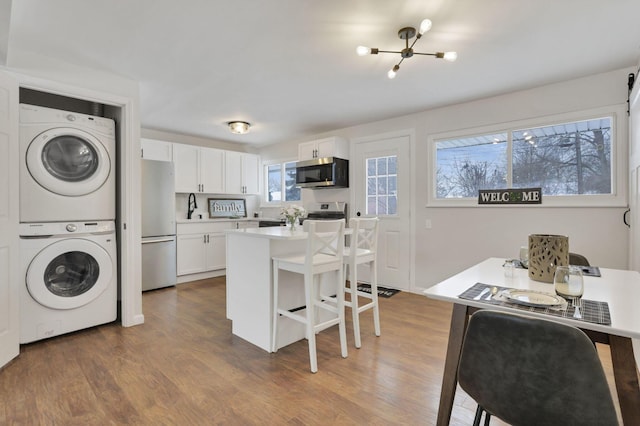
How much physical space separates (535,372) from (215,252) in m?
4.89

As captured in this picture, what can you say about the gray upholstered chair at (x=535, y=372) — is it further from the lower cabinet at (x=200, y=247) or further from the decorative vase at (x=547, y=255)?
the lower cabinet at (x=200, y=247)

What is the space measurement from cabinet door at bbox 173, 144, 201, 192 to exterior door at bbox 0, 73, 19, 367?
2.43 meters

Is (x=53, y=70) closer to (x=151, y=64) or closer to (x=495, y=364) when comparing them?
(x=151, y=64)

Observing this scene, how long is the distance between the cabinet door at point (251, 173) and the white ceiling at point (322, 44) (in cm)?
218

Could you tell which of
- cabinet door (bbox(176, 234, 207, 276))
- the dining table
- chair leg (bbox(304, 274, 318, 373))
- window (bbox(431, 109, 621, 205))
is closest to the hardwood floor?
chair leg (bbox(304, 274, 318, 373))

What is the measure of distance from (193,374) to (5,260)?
63.3 inches

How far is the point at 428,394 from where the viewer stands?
191 centimetres

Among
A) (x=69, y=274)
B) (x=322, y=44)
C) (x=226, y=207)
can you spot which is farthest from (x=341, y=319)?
(x=226, y=207)

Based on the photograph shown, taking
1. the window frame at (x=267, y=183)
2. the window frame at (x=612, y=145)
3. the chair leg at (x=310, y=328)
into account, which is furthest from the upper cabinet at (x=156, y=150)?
the window frame at (x=612, y=145)

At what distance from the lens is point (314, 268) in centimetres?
224

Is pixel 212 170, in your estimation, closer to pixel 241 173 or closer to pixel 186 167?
pixel 186 167

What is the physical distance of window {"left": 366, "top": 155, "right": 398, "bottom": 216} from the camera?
4336mm

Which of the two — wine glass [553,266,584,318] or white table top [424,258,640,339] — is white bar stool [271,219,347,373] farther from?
wine glass [553,266,584,318]

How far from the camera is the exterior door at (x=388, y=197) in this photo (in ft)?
13.8
